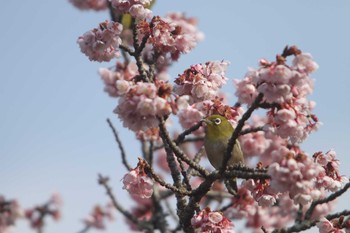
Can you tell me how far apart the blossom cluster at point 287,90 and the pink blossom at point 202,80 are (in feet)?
3.22

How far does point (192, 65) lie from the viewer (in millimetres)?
4797

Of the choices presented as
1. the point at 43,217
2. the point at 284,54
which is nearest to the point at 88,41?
the point at 284,54

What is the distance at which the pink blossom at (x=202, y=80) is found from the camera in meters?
4.66

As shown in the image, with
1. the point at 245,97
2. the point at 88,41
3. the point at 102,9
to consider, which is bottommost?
the point at 245,97

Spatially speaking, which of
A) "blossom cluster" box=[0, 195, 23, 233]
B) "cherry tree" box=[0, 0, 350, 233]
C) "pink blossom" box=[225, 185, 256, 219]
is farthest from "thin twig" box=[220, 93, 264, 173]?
"blossom cluster" box=[0, 195, 23, 233]

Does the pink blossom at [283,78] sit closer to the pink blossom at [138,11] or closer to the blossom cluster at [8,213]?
the pink blossom at [138,11]

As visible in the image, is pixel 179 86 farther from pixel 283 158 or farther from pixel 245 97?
pixel 283 158

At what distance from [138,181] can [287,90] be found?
4.88ft

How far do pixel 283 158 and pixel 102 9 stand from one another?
9.13 metres

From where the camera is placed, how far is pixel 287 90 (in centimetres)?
332

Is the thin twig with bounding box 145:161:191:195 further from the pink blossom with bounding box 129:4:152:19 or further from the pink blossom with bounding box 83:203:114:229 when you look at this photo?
the pink blossom with bounding box 83:203:114:229

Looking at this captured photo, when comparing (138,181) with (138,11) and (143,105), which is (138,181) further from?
(138,11)

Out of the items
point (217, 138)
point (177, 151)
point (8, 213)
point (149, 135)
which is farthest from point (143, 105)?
point (8, 213)

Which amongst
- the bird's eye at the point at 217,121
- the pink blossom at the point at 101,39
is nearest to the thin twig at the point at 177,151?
the bird's eye at the point at 217,121
